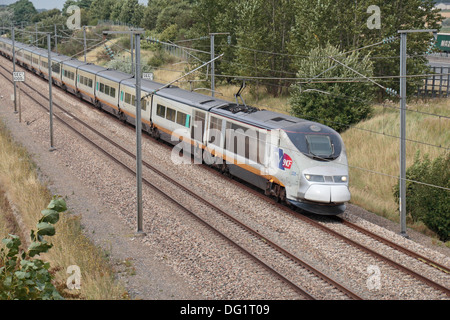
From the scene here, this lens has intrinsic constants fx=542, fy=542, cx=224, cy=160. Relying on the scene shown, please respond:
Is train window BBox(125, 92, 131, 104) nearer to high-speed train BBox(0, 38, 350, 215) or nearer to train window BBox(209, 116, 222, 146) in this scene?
high-speed train BBox(0, 38, 350, 215)

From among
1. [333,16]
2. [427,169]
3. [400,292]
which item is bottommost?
[400,292]

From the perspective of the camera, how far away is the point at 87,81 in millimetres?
36906

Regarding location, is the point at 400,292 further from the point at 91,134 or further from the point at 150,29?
the point at 150,29

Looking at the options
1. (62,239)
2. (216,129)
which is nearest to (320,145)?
(216,129)


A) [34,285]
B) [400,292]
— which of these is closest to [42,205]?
[34,285]

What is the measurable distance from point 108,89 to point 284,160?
61.2 ft

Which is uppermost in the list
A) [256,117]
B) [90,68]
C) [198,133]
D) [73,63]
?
[73,63]

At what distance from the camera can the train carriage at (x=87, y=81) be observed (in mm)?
36006

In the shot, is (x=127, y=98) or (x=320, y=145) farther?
(x=127, y=98)

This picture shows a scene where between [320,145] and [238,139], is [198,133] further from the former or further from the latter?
[320,145]

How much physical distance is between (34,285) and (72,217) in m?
8.57

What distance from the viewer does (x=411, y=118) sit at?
90.7 ft

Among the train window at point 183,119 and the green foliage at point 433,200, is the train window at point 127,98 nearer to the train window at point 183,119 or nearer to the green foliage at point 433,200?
the train window at point 183,119

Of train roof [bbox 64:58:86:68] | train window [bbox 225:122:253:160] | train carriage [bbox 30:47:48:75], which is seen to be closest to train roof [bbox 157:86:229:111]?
train window [bbox 225:122:253:160]
